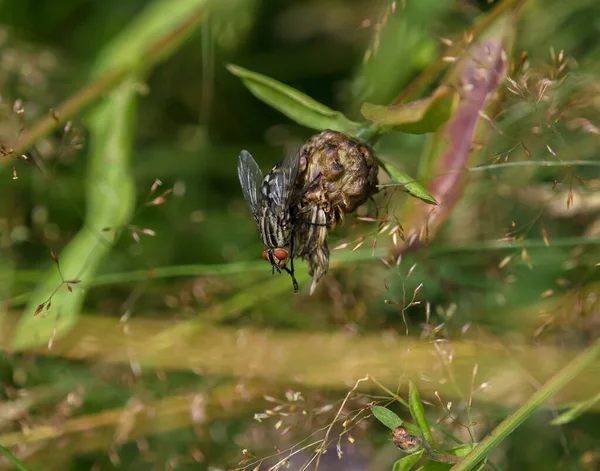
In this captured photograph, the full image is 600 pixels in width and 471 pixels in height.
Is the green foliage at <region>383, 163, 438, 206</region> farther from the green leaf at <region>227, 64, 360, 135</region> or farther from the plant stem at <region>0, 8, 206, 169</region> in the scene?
the plant stem at <region>0, 8, 206, 169</region>

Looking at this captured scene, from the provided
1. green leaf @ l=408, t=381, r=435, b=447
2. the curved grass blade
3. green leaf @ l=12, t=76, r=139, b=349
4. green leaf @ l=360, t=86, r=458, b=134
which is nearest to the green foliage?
green leaf @ l=360, t=86, r=458, b=134

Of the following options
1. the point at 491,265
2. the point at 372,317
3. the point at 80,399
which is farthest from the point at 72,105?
the point at 491,265

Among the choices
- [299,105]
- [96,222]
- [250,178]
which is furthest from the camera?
[96,222]

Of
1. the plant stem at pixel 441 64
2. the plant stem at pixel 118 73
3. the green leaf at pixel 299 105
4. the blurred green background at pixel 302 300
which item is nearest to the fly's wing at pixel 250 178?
the green leaf at pixel 299 105

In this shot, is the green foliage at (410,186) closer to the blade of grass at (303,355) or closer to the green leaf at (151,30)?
the blade of grass at (303,355)

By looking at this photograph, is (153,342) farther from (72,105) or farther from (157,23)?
(157,23)

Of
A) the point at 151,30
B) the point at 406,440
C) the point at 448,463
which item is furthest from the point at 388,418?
the point at 151,30

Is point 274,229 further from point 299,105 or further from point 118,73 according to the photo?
point 118,73
